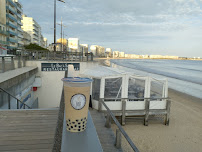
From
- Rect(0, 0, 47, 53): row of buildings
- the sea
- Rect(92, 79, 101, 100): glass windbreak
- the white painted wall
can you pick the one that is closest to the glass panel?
Rect(92, 79, 101, 100): glass windbreak

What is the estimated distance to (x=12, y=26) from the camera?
54.2m

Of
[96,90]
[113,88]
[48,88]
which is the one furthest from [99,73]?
[48,88]

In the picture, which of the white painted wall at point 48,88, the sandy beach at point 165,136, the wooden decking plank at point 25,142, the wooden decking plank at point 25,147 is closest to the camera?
the wooden decking plank at point 25,147

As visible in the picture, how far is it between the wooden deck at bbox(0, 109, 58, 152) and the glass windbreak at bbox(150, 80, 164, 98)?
18.5ft

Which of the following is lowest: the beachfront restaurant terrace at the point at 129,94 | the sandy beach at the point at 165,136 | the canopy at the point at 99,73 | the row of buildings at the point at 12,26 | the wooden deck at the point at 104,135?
the sandy beach at the point at 165,136

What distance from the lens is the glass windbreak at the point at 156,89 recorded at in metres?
9.39

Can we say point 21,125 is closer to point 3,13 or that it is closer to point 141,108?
point 141,108

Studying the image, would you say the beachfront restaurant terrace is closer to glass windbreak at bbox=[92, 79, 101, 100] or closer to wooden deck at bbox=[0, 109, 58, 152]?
glass windbreak at bbox=[92, 79, 101, 100]

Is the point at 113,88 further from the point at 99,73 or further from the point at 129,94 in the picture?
the point at 99,73

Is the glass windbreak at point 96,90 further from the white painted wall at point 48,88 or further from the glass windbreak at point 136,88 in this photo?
the white painted wall at point 48,88

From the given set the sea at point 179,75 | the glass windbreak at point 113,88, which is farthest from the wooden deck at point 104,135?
the sea at point 179,75

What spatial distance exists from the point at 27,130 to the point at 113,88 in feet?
17.3

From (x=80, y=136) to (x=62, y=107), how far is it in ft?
2.55

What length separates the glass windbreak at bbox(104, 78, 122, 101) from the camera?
28.8 feet
